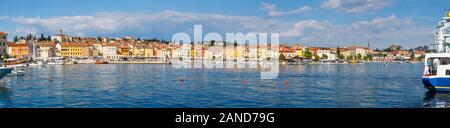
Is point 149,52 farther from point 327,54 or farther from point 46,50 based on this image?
point 327,54

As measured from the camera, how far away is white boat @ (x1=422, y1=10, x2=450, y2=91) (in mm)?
8453

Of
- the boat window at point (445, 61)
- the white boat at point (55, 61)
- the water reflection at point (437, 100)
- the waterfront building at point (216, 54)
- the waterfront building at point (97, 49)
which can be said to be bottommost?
the water reflection at point (437, 100)

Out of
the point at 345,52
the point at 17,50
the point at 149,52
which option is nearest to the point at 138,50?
the point at 149,52

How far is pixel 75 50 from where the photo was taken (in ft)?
129

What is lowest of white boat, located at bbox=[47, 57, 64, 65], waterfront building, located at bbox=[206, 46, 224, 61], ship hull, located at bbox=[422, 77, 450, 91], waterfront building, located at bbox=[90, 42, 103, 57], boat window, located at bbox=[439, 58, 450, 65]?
ship hull, located at bbox=[422, 77, 450, 91]

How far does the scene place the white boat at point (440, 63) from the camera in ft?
27.7

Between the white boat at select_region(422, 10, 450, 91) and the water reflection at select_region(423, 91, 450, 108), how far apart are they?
0.16m

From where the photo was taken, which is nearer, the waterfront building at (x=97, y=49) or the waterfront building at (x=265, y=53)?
the waterfront building at (x=265, y=53)

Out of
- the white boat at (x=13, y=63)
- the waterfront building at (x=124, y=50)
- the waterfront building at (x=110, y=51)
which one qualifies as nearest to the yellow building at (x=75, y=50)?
the waterfront building at (x=110, y=51)

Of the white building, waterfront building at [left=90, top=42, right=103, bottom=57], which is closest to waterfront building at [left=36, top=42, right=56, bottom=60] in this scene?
waterfront building at [left=90, top=42, right=103, bottom=57]

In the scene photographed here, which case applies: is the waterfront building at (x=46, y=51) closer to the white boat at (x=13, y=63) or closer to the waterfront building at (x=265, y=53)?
the white boat at (x=13, y=63)

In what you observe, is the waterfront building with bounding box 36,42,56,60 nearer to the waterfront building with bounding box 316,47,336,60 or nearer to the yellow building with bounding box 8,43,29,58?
Result: the yellow building with bounding box 8,43,29,58

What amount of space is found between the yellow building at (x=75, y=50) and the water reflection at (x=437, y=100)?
32.6 meters
